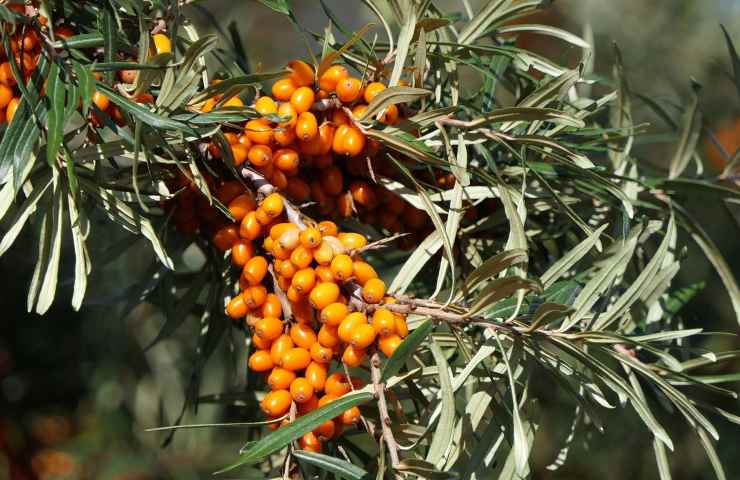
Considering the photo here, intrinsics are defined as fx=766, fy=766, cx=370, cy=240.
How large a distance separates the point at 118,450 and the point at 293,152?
2.76ft

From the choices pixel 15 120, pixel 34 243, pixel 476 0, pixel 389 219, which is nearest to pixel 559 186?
pixel 389 219

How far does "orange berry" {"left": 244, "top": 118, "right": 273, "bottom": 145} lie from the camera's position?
0.52 m

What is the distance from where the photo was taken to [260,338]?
0.54 metres

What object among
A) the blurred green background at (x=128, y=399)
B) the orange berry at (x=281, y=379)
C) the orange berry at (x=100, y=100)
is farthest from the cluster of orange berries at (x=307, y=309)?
the blurred green background at (x=128, y=399)

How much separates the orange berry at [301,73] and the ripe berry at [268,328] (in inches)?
6.6

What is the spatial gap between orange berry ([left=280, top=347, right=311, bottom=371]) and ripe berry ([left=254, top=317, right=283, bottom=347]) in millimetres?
20

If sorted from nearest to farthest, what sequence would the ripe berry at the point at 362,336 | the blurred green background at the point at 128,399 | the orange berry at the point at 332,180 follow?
the ripe berry at the point at 362,336, the orange berry at the point at 332,180, the blurred green background at the point at 128,399

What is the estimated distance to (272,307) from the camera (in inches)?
21.4

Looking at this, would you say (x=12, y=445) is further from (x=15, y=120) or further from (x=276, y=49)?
(x=276, y=49)

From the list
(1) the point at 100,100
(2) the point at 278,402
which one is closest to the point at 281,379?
(2) the point at 278,402

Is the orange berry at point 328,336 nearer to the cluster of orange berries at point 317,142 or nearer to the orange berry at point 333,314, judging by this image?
the orange berry at point 333,314

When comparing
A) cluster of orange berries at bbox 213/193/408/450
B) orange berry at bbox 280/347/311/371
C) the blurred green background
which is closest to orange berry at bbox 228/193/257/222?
cluster of orange berries at bbox 213/193/408/450

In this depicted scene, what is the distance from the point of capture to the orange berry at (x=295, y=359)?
517 mm

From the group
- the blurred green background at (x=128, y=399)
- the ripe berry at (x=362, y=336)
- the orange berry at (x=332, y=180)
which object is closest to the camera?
the ripe berry at (x=362, y=336)
